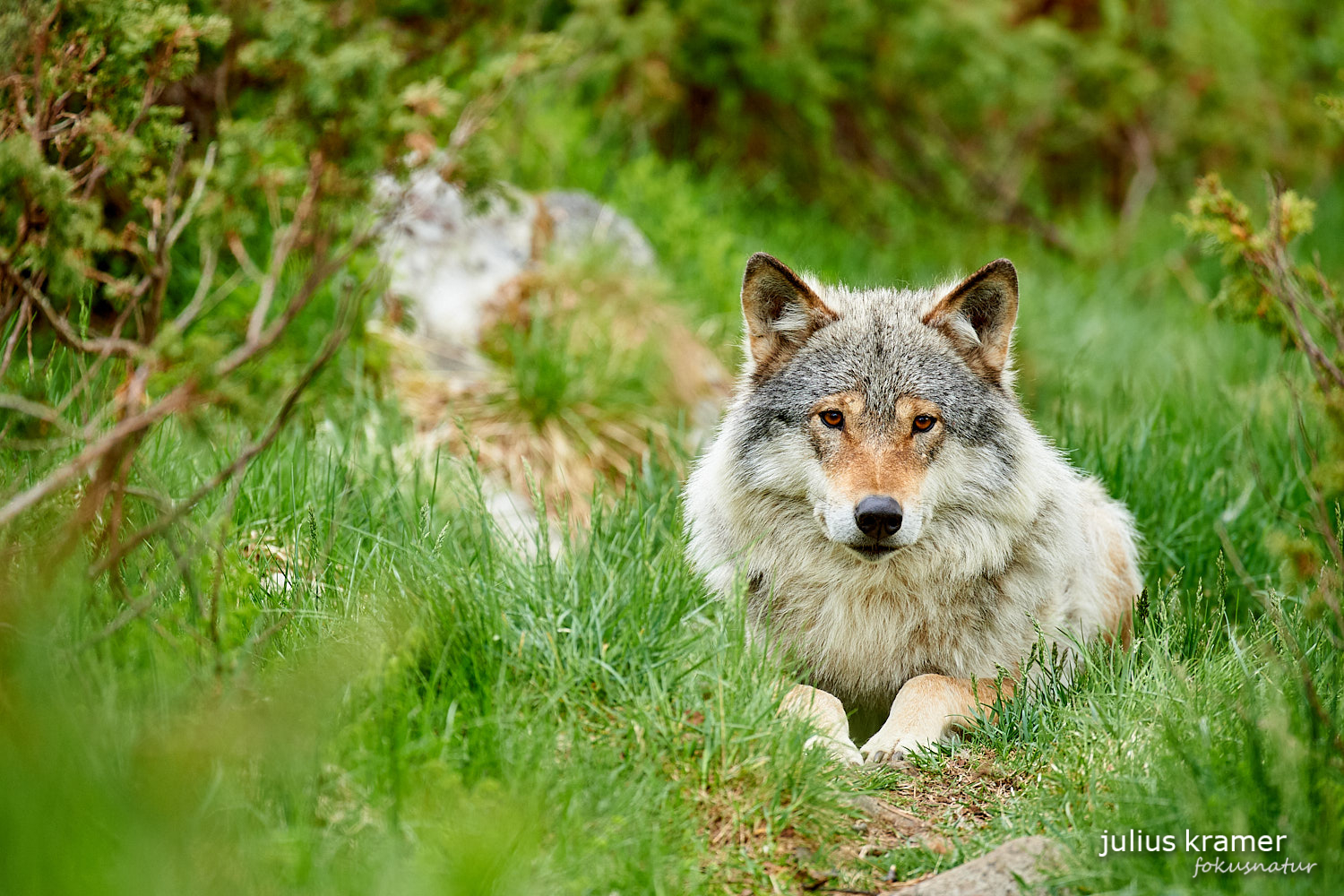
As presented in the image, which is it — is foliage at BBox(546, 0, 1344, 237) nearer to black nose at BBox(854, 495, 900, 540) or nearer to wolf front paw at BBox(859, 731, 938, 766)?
black nose at BBox(854, 495, 900, 540)

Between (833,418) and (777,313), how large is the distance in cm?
61

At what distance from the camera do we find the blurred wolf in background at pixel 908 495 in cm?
411

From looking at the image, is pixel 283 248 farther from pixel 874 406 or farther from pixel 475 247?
pixel 475 247

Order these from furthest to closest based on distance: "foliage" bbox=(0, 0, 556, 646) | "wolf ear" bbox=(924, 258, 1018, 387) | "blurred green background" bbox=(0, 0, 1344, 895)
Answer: "wolf ear" bbox=(924, 258, 1018, 387) → "foliage" bbox=(0, 0, 556, 646) → "blurred green background" bbox=(0, 0, 1344, 895)

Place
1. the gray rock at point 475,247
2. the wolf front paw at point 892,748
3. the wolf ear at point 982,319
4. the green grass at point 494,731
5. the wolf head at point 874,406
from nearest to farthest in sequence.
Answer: the green grass at point 494,731 < the wolf front paw at point 892,748 < the wolf head at point 874,406 < the wolf ear at point 982,319 < the gray rock at point 475,247

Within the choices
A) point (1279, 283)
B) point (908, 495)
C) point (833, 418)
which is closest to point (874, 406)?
point (833, 418)

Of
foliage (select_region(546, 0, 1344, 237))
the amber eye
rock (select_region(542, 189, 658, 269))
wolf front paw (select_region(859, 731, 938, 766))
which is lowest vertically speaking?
wolf front paw (select_region(859, 731, 938, 766))

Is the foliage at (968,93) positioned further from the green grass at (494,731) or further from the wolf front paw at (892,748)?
the wolf front paw at (892,748)

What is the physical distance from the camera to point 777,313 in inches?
180

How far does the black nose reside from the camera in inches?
150

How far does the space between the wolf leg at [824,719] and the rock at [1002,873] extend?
0.50m

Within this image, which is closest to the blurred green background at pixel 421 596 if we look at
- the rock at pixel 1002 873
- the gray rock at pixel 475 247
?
the rock at pixel 1002 873

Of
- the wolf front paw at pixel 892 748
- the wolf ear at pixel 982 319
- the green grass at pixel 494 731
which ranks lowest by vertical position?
the wolf front paw at pixel 892 748

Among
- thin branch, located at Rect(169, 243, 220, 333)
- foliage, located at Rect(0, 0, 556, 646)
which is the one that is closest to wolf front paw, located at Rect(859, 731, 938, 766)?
foliage, located at Rect(0, 0, 556, 646)
